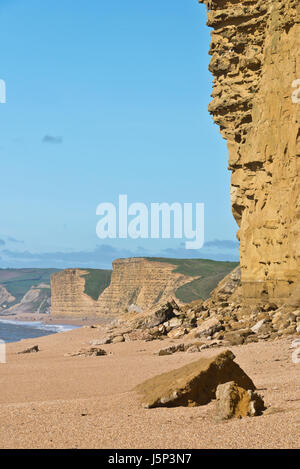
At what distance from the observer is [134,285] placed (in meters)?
81.6

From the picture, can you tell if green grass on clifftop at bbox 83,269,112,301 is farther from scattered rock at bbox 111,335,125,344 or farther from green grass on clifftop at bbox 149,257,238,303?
scattered rock at bbox 111,335,125,344

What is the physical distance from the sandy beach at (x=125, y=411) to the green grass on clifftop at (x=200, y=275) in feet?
167

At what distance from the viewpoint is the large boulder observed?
299 inches

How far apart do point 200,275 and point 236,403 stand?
74.4 m

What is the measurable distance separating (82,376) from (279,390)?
4229 mm

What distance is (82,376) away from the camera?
11.4 m

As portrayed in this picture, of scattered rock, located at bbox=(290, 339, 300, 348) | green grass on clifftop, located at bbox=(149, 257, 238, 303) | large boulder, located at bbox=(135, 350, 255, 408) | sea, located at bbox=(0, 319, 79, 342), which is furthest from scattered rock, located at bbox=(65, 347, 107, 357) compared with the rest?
green grass on clifftop, located at bbox=(149, 257, 238, 303)

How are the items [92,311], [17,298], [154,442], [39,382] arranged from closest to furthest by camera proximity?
[154,442], [39,382], [92,311], [17,298]

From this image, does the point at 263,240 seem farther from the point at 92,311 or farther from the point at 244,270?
the point at 92,311

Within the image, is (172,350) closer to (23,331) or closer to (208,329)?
(208,329)

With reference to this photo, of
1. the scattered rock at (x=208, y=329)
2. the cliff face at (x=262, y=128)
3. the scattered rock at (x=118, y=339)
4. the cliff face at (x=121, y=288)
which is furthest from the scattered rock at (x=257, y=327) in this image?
the cliff face at (x=121, y=288)

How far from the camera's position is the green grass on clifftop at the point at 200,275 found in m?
66.0

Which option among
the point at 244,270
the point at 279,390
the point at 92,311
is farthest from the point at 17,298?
the point at 279,390

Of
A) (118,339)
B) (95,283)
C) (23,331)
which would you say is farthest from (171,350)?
(95,283)
